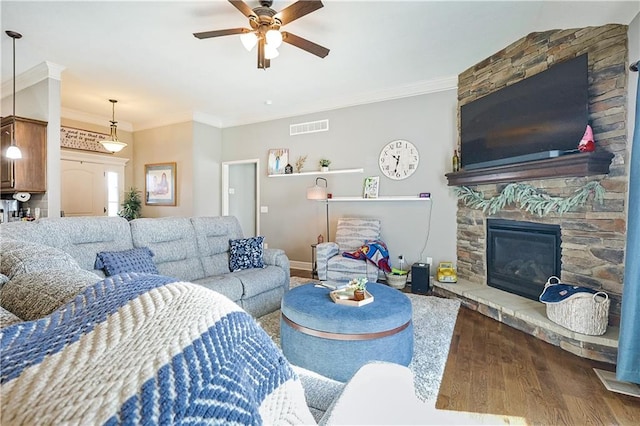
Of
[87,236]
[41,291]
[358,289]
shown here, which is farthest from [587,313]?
[87,236]

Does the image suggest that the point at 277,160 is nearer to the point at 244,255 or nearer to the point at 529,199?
the point at 244,255

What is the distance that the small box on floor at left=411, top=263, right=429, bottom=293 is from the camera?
3914 mm

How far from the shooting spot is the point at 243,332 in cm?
50

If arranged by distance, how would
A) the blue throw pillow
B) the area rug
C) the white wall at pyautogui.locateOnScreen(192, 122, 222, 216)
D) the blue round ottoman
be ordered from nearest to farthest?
the blue round ottoman < the area rug < the blue throw pillow < the white wall at pyautogui.locateOnScreen(192, 122, 222, 216)

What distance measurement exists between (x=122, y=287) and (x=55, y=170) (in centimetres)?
468

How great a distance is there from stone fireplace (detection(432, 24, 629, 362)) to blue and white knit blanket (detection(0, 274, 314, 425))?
2.85m

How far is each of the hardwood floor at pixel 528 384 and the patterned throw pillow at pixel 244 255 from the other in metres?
2.05

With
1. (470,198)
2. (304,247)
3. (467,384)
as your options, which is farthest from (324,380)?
(304,247)

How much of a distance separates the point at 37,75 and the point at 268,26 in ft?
11.5

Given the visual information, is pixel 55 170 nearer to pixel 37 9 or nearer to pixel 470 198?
pixel 37 9

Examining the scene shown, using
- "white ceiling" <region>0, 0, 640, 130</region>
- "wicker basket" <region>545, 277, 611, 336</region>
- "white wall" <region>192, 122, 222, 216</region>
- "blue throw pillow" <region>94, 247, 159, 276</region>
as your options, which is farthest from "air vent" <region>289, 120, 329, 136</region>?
"wicker basket" <region>545, 277, 611, 336</region>

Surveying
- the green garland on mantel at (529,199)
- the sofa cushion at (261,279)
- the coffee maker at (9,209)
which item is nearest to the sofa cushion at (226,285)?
the sofa cushion at (261,279)

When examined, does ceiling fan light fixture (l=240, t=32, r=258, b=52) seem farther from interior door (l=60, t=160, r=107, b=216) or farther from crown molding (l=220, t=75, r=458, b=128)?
interior door (l=60, t=160, r=107, b=216)

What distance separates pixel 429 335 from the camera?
2.64 metres
